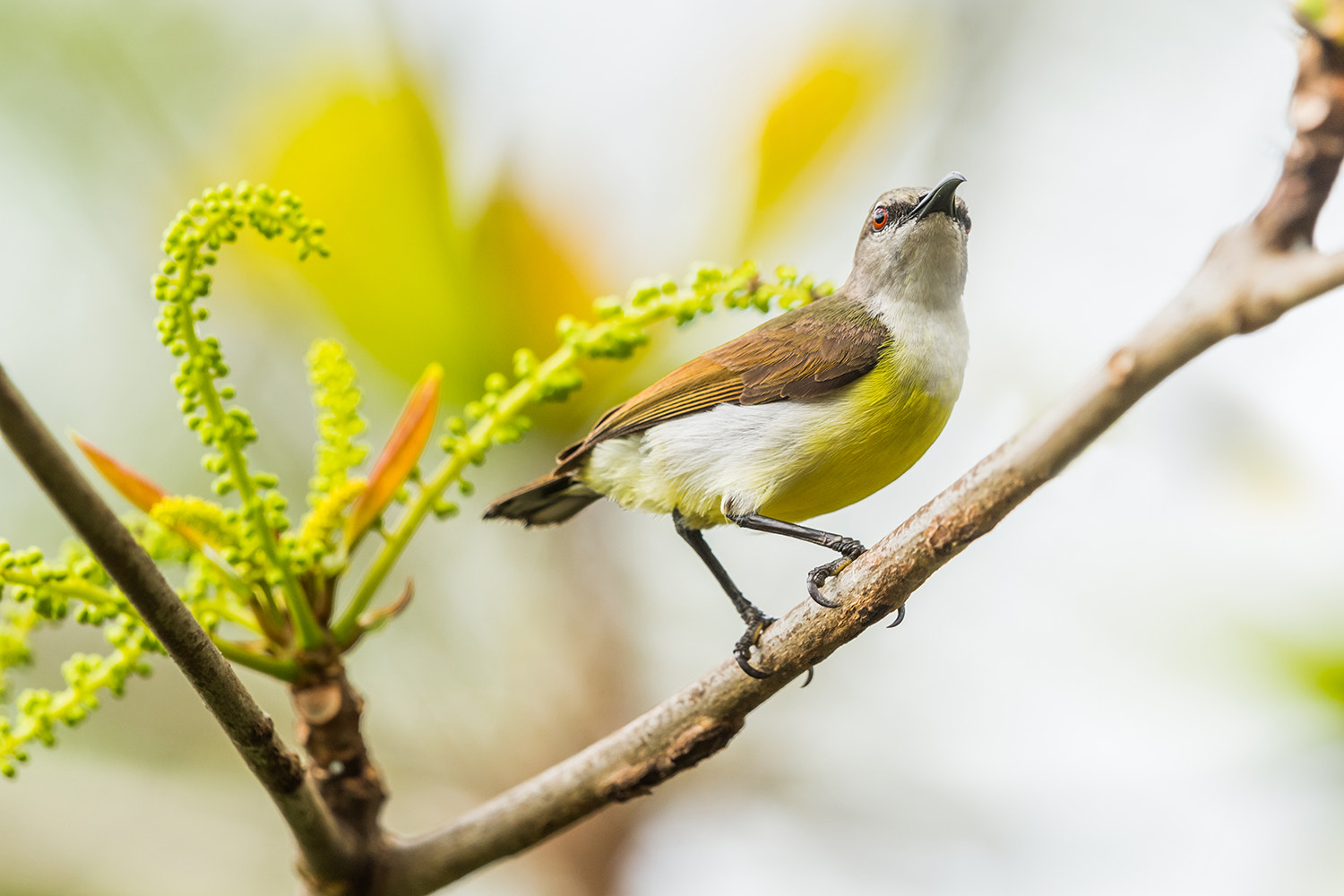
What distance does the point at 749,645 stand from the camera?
1.52 meters

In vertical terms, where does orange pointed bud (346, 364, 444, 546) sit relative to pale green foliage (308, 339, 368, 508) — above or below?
below

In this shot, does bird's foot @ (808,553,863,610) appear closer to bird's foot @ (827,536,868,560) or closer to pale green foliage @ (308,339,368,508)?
bird's foot @ (827,536,868,560)

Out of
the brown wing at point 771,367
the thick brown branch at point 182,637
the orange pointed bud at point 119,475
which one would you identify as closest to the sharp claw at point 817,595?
the brown wing at point 771,367

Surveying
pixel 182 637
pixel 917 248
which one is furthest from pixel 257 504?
pixel 917 248

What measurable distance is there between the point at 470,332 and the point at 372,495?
2.59 ft

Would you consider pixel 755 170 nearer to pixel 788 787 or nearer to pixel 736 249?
pixel 736 249

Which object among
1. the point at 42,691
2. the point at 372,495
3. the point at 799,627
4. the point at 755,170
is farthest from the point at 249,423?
the point at 755,170

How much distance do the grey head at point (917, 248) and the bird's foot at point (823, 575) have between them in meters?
0.48

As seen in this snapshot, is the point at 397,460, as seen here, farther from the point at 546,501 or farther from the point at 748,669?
the point at 748,669

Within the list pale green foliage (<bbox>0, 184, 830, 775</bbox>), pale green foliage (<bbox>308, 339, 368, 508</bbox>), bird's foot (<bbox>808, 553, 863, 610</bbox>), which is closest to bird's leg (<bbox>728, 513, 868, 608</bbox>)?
bird's foot (<bbox>808, 553, 863, 610</bbox>)

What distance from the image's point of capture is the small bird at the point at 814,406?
161 centimetres

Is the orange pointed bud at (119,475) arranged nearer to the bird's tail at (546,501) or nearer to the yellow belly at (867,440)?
the bird's tail at (546,501)

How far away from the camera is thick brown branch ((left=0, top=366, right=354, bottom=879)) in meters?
0.94

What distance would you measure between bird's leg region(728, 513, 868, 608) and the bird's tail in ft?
1.29
